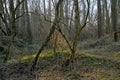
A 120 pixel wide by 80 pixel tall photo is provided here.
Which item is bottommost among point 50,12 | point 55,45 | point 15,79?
point 15,79

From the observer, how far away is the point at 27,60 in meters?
10.9

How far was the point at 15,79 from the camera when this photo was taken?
8.98 metres

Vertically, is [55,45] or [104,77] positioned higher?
[55,45]

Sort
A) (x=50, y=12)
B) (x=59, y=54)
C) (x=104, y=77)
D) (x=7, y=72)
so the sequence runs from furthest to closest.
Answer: (x=50, y=12)
(x=59, y=54)
(x=7, y=72)
(x=104, y=77)

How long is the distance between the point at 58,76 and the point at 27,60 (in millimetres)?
2384

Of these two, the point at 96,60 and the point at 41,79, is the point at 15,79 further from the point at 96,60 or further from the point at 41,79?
the point at 96,60

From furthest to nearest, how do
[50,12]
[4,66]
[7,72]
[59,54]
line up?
1. [50,12]
2. [59,54]
3. [4,66]
4. [7,72]

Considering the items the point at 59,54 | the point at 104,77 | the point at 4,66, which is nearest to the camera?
the point at 104,77

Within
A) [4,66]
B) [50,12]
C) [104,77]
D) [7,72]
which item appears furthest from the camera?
[50,12]

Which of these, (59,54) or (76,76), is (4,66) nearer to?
(59,54)

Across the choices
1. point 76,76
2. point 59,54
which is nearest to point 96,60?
point 59,54

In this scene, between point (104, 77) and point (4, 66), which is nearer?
point (104, 77)

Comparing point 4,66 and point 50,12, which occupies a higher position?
point 50,12

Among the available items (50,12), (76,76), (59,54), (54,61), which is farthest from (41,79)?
(50,12)
